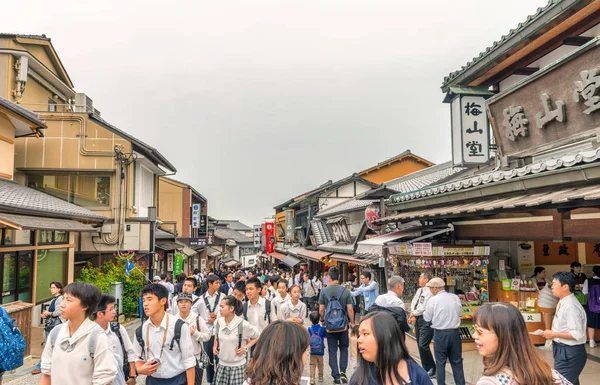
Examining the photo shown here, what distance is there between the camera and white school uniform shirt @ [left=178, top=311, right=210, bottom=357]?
5791mm

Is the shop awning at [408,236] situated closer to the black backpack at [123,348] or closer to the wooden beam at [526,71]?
the wooden beam at [526,71]

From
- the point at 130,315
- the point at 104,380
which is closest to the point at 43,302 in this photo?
the point at 130,315

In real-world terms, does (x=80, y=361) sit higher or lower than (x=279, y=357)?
lower

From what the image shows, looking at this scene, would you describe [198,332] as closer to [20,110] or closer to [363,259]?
[363,259]

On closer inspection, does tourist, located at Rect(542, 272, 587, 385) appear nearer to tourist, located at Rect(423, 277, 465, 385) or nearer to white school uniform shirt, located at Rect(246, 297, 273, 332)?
tourist, located at Rect(423, 277, 465, 385)

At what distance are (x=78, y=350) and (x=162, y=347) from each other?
3.43 feet

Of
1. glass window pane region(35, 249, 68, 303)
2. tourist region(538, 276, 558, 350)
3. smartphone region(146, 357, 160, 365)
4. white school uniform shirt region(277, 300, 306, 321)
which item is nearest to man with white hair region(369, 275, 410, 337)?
white school uniform shirt region(277, 300, 306, 321)

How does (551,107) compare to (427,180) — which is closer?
(551,107)

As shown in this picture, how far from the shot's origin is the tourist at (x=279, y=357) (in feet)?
9.78

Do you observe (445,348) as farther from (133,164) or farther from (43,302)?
(133,164)

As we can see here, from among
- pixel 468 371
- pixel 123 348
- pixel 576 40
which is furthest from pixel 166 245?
pixel 576 40

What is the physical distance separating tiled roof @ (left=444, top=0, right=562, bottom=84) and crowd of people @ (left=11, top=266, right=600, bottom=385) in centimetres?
478

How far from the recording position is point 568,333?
17.2ft

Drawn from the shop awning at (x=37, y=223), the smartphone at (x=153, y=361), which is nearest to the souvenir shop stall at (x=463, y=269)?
the smartphone at (x=153, y=361)
